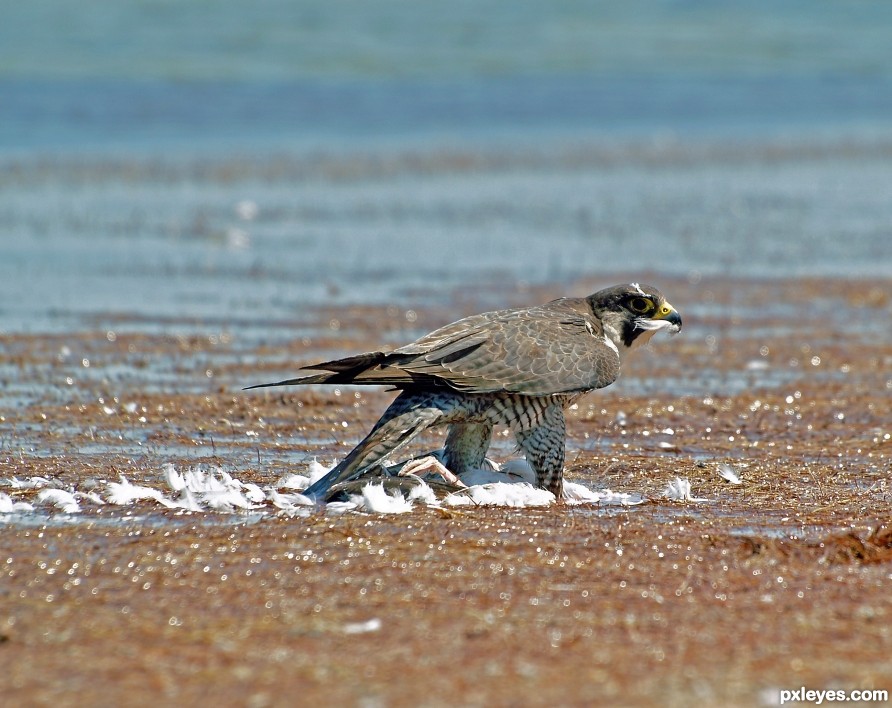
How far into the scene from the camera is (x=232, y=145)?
73.3ft

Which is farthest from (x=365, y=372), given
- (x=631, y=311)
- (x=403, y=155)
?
(x=403, y=155)

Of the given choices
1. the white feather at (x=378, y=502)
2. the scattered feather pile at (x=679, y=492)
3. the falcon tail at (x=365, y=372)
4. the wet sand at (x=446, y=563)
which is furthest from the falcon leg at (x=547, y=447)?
the white feather at (x=378, y=502)

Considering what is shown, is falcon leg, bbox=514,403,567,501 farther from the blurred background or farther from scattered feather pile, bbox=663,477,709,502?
the blurred background

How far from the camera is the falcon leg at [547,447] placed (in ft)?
20.6

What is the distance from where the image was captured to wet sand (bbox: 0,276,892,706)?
3830mm

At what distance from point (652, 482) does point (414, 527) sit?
1.51 metres

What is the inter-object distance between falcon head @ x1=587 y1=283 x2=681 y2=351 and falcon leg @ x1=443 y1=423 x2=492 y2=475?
0.87 m

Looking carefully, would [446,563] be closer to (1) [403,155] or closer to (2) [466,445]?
(2) [466,445]

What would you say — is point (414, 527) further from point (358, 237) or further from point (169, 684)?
point (358, 237)

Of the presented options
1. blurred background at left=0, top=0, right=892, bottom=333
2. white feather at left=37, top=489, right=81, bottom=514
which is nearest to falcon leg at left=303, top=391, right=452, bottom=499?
white feather at left=37, top=489, right=81, bottom=514

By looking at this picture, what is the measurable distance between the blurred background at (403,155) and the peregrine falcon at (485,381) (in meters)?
4.50

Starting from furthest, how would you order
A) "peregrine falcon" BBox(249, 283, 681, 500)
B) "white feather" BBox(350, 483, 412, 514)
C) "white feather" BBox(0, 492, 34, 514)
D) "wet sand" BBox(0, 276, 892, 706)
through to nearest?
"peregrine falcon" BBox(249, 283, 681, 500)
"white feather" BBox(350, 483, 412, 514)
"white feather" BBox(0, 492, 34, 514)
"wet sand" BBox(0, 276, 892, 706)

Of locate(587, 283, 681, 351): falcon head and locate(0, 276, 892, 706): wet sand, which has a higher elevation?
locate(587, 283, 681, 351): falcon head

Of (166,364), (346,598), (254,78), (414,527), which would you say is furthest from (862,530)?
(254,78)
